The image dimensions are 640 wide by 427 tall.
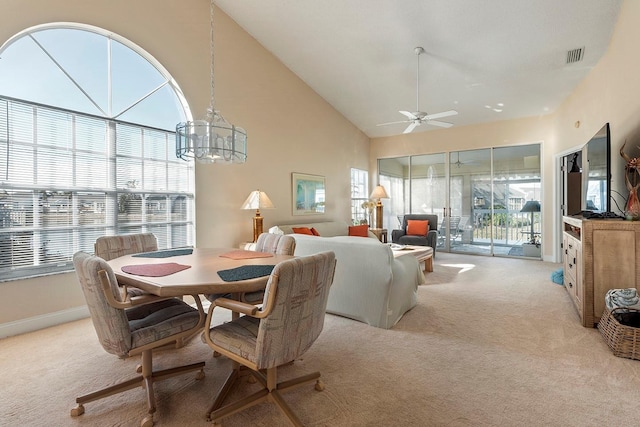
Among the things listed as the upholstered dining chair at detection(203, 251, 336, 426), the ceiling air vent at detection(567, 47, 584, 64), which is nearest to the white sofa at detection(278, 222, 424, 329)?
the upholstered dining chair at detection(203, 251, 336, 426)

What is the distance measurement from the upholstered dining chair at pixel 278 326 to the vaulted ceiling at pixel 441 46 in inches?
151

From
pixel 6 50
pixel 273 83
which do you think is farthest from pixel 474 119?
pixel 6 50

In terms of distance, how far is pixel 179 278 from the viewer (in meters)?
1.87

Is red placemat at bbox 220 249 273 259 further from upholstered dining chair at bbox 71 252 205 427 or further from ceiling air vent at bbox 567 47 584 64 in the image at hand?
ceiling air vent at bbox 567 47 584 64

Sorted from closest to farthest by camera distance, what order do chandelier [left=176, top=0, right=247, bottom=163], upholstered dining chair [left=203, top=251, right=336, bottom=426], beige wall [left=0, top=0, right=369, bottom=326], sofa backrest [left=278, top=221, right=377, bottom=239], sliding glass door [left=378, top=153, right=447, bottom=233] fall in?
upholstered dining chair [left=203, top=251, right=336, bottom=426]
chandelier [left=176, top=0, right=247, bottom=163]
beige wall [left=0, top=0, right=369, bottom=326]
sofa backrest [left=278, top=221, right=377, bottom=239]
sliding glass door [left=378, top=153, right=447, bottom=233]

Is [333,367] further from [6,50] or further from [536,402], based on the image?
[6,50]

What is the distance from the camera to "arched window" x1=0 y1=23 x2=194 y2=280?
2.96 meters

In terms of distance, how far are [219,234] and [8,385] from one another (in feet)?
8.79

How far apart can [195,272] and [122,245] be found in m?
1.30

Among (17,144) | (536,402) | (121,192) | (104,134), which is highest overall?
(104,134)

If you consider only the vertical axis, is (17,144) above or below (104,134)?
below

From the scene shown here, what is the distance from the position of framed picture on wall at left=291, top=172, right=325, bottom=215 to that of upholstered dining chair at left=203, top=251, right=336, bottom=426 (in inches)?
166

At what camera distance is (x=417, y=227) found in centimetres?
669

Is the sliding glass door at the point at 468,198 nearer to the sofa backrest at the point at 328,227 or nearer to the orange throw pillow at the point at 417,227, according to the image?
the orange throw pillow at the point at 417,227
